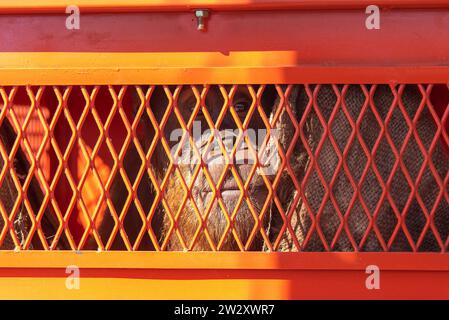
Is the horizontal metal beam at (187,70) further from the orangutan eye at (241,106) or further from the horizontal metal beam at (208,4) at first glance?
the orangutan eye at (241,106)

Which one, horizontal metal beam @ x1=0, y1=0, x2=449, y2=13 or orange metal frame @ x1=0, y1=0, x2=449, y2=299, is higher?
horizontal metal beam @ x1=0, y1=0, x2=449, y2=13

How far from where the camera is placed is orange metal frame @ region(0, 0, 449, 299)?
Answer: 1.57 meters

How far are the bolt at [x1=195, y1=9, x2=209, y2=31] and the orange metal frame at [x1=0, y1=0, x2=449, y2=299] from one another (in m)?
0.02

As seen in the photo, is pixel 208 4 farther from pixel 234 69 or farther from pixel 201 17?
pixel 234 69

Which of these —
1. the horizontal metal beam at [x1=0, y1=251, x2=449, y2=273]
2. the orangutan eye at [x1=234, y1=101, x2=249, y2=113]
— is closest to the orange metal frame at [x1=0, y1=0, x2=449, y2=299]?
the horizontal metal beam at [x1=0, y1=251, x2=449, y2=273]

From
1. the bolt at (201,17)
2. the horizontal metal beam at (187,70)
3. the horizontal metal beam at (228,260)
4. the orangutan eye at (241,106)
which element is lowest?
the horizontal metal beam at (228,260)

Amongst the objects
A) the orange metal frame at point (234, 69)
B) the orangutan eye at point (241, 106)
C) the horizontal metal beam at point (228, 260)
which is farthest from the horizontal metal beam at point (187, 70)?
the horizontal metal beam at point (228, 260)

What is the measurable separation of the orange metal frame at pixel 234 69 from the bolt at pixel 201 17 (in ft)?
0.05

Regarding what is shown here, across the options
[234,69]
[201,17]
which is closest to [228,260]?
[234,69]

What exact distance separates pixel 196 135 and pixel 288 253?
1.24ft

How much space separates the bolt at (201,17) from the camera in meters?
1.59

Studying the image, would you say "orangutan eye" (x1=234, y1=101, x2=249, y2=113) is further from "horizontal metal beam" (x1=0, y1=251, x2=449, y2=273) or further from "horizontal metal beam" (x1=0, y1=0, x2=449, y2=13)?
"horizontal metal beam" (x1=0, y1=251, x2=449, y2=273)

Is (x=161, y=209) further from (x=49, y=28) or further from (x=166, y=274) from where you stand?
(x=49, y=28)

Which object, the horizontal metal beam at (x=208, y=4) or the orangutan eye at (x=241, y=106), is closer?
the horizontal metal beam at (x=208, y=4)
